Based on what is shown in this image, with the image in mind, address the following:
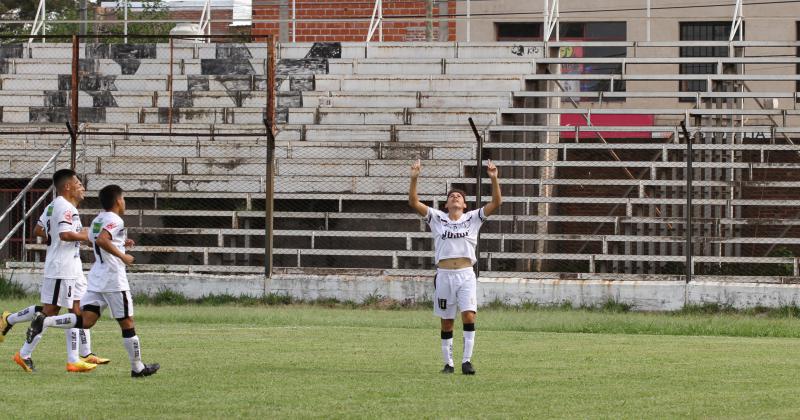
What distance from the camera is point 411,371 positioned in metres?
12.3

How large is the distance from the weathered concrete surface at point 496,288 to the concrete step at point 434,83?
604 centimetres

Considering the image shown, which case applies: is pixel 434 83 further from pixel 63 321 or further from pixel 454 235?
pixel 63 321

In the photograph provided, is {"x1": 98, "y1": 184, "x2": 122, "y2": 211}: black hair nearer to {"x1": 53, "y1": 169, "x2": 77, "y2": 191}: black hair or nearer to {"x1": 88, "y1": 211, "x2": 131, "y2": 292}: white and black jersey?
{"x1": 88, "y1": 211, "x2": 131, "y2": 292}: white and black jersey

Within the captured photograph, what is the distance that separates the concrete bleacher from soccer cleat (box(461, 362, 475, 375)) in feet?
33.9

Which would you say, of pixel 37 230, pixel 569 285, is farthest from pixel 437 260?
pixel 569 285

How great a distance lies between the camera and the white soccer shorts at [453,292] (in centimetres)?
1241

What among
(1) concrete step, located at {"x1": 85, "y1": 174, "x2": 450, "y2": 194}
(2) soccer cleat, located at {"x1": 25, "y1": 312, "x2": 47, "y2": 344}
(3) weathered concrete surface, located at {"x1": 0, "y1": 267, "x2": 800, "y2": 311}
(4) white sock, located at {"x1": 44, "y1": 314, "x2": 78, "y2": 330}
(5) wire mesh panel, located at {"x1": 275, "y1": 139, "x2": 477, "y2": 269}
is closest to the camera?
(2) soccer cleat, located at {"x1": 25, "y1": 312, "x2": 47, "y2": 344}

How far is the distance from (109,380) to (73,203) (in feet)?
6.52

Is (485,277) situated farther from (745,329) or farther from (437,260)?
(437,260)

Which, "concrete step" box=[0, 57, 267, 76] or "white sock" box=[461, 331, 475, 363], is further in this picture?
"concrete step" box=[0, 57, 267, 76]

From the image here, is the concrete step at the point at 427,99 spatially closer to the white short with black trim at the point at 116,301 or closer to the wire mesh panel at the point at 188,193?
the wire mesh panel at the point at 188,193

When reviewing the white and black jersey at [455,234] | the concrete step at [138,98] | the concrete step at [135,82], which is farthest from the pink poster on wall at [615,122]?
the white and black jersey at [455,234]

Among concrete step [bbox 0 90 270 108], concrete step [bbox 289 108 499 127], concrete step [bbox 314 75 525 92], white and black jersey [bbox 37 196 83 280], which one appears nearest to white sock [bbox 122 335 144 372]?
white and black jersey [bbox 37 196 83 280]

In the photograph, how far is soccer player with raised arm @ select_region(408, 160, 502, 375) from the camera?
12391 mm
